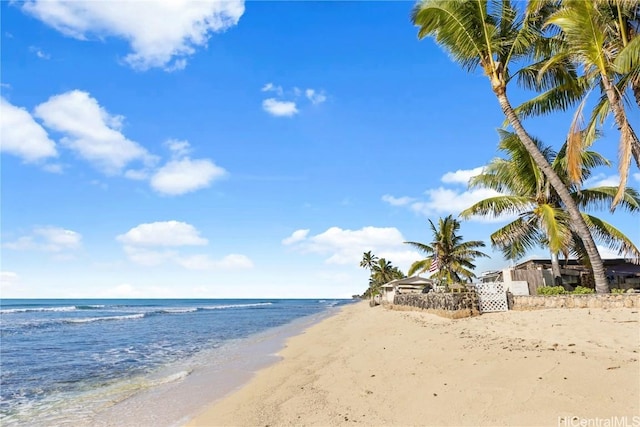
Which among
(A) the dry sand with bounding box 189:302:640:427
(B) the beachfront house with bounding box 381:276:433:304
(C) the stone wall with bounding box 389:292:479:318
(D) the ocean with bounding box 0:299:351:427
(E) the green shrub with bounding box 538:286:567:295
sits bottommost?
(D) the ocean with bounding box 0:299:351:427

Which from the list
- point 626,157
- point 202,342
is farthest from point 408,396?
point 202,342

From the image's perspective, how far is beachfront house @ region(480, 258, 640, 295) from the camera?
1872 centimetres

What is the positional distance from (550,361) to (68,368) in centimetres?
1577

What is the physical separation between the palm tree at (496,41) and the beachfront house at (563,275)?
16.7ft

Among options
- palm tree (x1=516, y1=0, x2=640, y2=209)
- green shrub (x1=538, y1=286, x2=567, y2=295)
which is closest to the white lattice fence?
green shrub (x1=538, y1=286, x2=567, y2=295)

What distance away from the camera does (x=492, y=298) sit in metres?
16.9

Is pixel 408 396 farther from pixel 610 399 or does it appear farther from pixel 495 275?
pixel 495 275

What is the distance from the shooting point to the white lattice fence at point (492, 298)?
1675cm

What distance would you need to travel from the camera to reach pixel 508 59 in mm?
14250

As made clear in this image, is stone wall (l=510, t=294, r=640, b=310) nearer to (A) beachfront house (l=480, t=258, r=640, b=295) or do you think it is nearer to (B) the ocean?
(A) beachfront house (l=480, t=258, r=640, b=295)

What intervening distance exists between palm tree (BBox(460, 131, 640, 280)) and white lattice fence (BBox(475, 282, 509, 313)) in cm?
322

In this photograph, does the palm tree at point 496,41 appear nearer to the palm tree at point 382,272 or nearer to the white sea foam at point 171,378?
the white sea foam at point 171,378

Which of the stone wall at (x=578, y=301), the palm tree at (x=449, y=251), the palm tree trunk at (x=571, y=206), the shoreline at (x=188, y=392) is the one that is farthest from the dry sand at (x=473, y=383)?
the palm tree at (x=449, y=251)

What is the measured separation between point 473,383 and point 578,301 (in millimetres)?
9885
